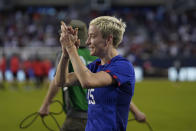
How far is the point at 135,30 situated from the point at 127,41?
10.9 ft

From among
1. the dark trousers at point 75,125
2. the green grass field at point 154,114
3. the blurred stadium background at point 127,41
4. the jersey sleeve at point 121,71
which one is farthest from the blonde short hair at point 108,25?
the blurred stadium background at point 127,41

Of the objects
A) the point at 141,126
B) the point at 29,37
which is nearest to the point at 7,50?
the point at 29,37

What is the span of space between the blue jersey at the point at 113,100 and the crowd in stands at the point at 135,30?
84.5 ft

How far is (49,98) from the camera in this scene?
4.15 meters

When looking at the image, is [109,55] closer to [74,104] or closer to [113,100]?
[113,100]

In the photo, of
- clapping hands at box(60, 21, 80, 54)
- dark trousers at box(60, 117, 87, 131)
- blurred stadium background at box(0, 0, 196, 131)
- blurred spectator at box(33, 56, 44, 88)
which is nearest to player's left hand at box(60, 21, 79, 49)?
clapping hands at box(60, 21, 80, 54)

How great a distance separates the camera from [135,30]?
115 feet

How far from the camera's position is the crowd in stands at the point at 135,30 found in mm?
30750

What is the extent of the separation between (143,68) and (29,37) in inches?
446

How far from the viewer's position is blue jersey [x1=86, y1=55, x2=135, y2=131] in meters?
3.03

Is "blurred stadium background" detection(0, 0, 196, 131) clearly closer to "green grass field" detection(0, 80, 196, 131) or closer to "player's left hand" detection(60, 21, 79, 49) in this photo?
"green grass field" detection(0, 80, 196, 131)

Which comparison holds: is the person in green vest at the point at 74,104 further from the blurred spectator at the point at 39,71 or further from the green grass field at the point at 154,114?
the blurred spectator at the point at 39,71

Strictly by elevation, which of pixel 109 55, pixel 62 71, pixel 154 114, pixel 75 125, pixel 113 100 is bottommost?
pixel 154 114

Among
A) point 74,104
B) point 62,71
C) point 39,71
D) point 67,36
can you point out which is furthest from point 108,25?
point 39,71
